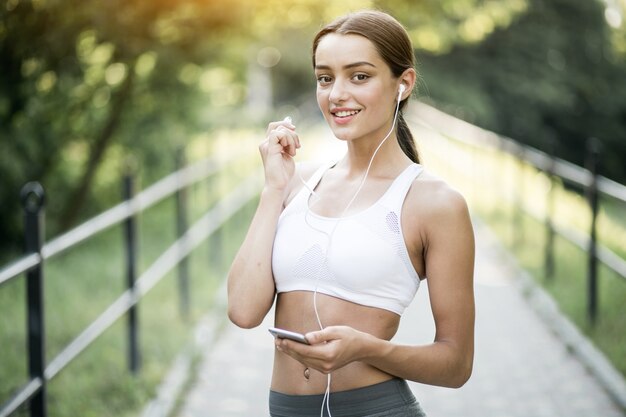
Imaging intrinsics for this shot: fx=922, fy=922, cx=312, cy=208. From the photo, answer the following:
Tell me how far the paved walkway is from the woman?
9.78 feet

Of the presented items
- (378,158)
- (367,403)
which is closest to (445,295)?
(367,403)

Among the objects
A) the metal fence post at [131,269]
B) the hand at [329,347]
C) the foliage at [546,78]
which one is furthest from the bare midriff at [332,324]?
the foliage at [546,78]

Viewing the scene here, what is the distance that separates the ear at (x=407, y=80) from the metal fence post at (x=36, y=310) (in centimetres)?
189

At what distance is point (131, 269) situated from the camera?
5.62 m

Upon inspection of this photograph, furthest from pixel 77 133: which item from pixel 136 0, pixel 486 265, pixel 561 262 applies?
pixel 561 262

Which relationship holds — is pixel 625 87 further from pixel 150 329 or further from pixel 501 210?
pixel 150 329

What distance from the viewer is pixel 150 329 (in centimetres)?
677

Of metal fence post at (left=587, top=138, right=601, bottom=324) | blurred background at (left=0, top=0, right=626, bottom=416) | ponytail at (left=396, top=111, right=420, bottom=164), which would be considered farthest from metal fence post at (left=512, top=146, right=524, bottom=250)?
ponytail at (left=396, top=111, right=420, bottom=164)

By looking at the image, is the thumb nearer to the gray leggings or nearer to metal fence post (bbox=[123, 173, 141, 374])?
the gray leggings

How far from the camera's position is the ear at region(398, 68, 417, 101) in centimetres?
Result: 248

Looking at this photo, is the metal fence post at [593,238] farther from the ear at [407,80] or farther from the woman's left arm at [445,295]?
the woman's left arm at [445,295]

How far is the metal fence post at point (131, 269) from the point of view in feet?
18.4

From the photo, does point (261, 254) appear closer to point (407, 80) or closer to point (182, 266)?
point (407, 80)

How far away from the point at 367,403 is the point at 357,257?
37 centimetres
